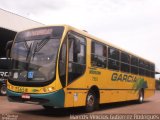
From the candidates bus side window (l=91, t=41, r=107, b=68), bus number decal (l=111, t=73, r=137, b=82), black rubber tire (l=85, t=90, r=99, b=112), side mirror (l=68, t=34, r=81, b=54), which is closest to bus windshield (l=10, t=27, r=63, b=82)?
side mirror (l=68, t=34, r=81, b=54)

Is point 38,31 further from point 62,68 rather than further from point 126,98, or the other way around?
point 126,98

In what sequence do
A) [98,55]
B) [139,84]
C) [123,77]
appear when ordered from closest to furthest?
[98,55] < [123,77] < [139,84]

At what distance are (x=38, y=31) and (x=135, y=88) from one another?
9.37 metres

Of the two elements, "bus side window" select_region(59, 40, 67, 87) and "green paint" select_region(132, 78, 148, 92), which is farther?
"green paint" select_region(132, 78, 148, 92)

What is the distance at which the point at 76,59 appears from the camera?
12305 millimetres

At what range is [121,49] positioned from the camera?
57.0 ft

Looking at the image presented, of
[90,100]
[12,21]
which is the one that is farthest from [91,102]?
[12,21]

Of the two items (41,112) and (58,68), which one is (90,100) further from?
(58,68)

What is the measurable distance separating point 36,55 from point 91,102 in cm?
324

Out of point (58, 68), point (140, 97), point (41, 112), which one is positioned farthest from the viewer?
point (140, 97)

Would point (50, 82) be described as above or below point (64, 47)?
below

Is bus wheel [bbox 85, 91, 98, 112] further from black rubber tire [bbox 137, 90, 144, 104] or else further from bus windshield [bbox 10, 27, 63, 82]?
black rubber tire [bbox 137, 90, 144, 104]

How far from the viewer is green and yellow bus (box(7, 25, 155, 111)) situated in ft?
36.8

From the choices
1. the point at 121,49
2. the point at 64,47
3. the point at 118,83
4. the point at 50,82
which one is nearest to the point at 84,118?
the point at 50,82
